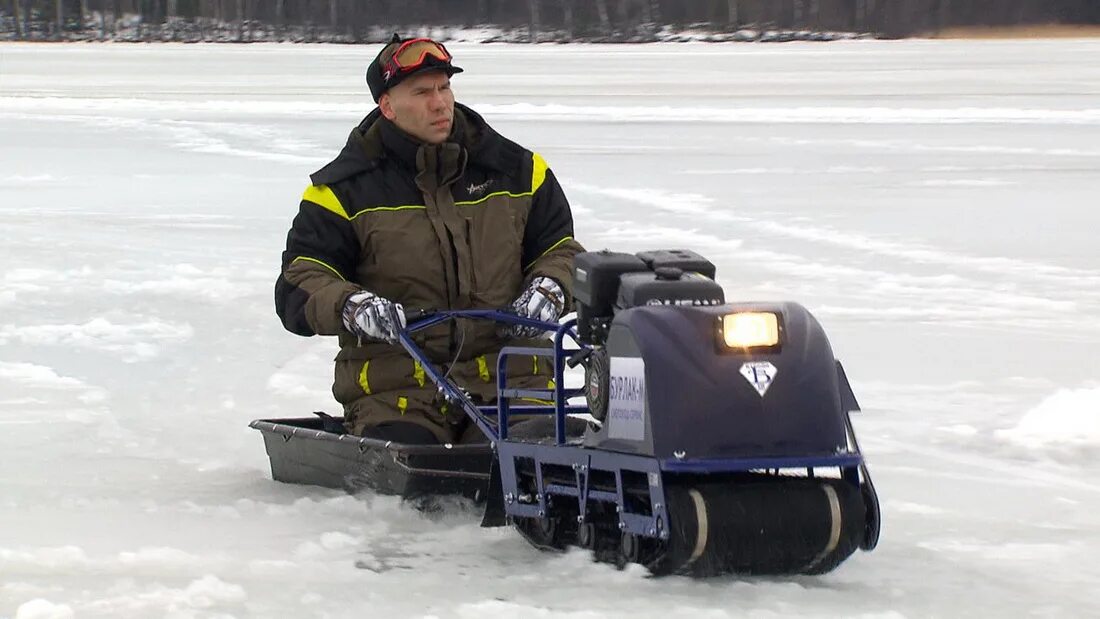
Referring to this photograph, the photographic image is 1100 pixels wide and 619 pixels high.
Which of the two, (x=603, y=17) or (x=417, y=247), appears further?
(x=603, y=17)

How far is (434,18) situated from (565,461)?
56.2 m

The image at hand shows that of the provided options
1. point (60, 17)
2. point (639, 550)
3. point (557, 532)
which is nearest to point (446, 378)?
point (557, 532)

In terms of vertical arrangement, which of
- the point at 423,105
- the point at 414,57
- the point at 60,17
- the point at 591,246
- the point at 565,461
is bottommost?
the point at 591,246

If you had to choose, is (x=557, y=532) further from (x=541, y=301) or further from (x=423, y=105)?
(x=423, y=105)

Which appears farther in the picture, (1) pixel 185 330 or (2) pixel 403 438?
(1) pixel 185 330

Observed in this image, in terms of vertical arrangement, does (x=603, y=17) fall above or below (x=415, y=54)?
above

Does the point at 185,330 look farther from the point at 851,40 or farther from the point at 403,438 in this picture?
the point at 851,40

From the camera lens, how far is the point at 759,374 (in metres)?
3.19

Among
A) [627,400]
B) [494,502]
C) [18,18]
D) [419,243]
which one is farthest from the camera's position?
[18,18]

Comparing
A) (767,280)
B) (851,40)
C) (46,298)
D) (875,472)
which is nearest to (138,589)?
(875,472)

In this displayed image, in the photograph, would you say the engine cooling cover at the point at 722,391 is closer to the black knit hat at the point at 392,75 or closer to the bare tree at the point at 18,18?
the black knit hat at the point at 392,75

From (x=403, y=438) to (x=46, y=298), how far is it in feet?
13.4

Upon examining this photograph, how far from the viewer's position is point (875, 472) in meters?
4.58

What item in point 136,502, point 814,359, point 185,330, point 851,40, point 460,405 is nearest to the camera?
point 814,359
